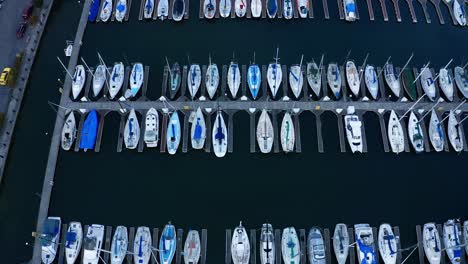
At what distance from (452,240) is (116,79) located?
47710 millimetres

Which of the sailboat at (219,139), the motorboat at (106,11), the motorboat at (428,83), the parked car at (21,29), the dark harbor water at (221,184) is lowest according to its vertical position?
the dark harbor water at (221,184)

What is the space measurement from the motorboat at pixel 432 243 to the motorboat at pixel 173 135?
3221cm

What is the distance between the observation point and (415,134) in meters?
53.5

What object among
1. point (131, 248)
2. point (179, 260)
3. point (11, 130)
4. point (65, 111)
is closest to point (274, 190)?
point (179, 260)

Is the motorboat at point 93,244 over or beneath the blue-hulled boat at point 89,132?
beneath

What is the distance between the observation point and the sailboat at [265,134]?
52.8 metres

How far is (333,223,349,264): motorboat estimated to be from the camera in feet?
153

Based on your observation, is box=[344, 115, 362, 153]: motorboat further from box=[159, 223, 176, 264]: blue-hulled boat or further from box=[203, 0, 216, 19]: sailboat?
box=[203, 0, 216, 19]: sailboat

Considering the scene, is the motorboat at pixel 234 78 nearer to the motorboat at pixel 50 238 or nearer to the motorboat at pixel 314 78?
the motorboat at pixel 314 78

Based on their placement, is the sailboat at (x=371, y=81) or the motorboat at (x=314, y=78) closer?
the motorboat at (x=314, y=78)

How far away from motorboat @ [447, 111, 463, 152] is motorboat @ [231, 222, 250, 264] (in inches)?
1177

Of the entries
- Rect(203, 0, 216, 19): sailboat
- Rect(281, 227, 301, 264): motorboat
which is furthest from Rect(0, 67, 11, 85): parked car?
Rect(281, 227, 301, 264): motorboat

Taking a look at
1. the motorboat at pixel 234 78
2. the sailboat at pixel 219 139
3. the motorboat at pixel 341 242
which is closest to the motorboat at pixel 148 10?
the motorboat at pixel 234 78

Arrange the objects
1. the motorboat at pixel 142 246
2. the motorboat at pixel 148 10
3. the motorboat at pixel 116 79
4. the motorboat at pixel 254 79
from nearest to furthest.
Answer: the motorboat at pixel 142 246, the motorboat at pixel 254 79, the motorboat at pixel 116 79, the motorboat at pixel 148 10
